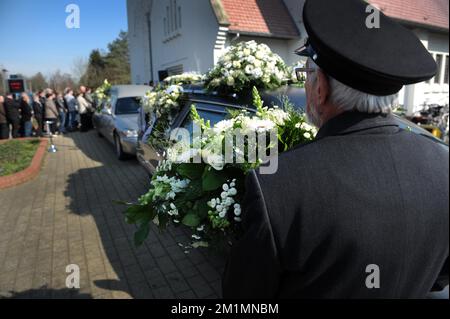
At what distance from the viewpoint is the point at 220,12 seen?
2500 mm

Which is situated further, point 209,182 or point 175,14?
point 175,14

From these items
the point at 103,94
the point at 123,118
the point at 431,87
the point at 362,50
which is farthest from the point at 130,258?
the point at 431,87

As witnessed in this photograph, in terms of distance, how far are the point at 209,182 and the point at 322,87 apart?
739 mm

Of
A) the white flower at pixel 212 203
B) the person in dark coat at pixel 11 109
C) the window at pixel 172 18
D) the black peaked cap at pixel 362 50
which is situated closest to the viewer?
the black peaked cap at pixel 362 50

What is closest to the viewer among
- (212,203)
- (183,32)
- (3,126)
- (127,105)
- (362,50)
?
(362,50)

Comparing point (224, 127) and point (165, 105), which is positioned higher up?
point (165, 105)

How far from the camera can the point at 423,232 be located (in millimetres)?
1048

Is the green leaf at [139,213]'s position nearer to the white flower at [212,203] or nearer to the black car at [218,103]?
the white flower at [212,203]

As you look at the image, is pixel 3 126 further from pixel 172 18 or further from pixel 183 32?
pixel 172 18

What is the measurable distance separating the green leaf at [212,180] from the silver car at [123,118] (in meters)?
6.17

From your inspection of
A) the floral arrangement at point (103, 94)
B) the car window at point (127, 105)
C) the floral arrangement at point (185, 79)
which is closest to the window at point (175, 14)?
the floral arrangement at point (185, 79)

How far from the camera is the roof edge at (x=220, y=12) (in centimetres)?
240

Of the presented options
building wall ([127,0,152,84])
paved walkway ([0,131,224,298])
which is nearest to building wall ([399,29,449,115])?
paved walkway ([0,131,224,298])
